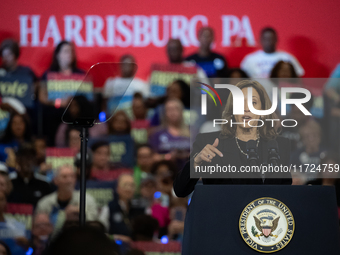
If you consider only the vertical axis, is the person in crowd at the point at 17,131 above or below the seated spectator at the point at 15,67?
below

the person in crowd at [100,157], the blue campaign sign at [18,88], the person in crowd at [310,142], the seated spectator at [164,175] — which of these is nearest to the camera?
the person in crowd at [310,142]

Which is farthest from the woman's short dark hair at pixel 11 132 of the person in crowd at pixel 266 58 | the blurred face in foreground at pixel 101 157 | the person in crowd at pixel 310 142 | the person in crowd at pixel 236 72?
the person in crowd at pixel 310 142

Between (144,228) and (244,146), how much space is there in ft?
7.88

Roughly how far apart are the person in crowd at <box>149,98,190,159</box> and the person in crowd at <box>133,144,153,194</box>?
73 millimetres

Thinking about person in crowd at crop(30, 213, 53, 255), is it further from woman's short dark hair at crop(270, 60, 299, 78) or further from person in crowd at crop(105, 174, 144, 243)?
woman's short dark hair at crop(270, 60, 299, 78)

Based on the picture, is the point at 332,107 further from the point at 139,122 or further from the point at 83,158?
the point at 83,158

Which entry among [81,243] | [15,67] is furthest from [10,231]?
[81,243]

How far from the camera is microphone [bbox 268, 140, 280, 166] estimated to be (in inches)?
63.4

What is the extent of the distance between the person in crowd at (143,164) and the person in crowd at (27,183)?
2.56 feet

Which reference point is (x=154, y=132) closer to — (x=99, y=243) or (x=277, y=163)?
(x=277, y=163)

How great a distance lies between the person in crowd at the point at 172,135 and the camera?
415 centimetres

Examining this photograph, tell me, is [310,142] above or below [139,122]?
below

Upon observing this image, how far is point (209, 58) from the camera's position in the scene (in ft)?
13.8

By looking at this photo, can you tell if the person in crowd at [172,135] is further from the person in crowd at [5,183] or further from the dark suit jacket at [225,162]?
the dark suit jacket at [225,162]
